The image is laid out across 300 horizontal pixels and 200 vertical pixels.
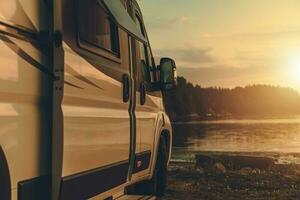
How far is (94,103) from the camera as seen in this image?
4.96m

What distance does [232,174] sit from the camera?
1325cm

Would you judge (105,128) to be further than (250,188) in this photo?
No

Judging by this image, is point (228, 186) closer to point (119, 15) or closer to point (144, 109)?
point (144, 109)

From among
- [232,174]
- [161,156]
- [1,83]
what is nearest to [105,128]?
[1,83]

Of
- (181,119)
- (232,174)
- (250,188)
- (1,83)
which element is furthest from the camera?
(181,119)

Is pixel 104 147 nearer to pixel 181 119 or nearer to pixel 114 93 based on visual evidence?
pixel 114 93

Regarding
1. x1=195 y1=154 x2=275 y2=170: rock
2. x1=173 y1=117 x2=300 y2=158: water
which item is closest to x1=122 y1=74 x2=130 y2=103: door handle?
x1=195 y1=154 x2=275 y2=170: rock

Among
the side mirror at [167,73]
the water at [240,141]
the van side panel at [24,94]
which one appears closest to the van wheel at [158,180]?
the side mirror at [167,73]

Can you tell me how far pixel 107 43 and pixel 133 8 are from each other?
4.97 ft

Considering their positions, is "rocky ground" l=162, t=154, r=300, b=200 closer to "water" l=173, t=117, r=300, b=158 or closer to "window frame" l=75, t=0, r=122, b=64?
"window frame" l=75, t=0, r=122, b=64

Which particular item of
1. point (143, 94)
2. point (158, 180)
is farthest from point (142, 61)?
point (158, 180)

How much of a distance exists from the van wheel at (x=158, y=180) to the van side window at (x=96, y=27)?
8.30 ft

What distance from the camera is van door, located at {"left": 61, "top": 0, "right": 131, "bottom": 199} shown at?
4.38 meters

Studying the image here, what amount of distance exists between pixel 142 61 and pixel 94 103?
2.35m
